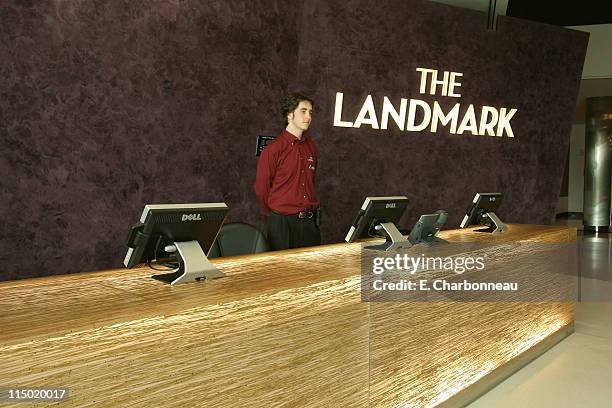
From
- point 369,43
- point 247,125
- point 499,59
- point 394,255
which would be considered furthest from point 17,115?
point 499,59

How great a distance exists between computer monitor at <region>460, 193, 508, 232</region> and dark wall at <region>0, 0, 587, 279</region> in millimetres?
1649

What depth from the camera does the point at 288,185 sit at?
Result: 14.1 ft

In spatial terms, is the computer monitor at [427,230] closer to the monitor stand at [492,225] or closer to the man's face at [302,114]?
the monitor stand at [492,225]

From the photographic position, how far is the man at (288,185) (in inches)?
167

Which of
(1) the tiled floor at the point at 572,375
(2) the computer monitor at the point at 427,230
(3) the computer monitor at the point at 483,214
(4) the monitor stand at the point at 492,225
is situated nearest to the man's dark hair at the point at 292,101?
(2) the computer monitor at the point at 427,230

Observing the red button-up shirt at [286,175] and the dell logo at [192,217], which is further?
the red button-up shirt at [286,175]

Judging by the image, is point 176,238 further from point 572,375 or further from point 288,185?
point 572,375

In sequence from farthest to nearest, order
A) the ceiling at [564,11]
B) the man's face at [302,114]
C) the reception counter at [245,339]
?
the ceiling at [564,11]
the man's face at [302,114]
the reception counter at [245,339]

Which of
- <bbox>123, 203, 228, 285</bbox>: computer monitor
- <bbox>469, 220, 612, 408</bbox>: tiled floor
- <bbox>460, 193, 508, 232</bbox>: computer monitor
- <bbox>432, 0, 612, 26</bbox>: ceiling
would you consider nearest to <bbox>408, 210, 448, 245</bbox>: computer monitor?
<bbox>460, 193, 508, 232</bbox>: computer monitor

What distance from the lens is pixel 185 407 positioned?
68.2 inches

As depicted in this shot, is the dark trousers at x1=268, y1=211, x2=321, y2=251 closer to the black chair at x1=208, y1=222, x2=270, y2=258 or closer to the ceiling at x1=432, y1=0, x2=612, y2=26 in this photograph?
the black chair at x1=208, y1=222, x2=270, y2=258

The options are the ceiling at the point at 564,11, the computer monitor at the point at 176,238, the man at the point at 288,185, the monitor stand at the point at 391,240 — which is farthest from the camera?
the ceiling at the point at 564,11

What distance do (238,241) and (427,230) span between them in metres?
1.13

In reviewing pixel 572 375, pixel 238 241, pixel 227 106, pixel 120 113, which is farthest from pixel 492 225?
pixel 120 113
